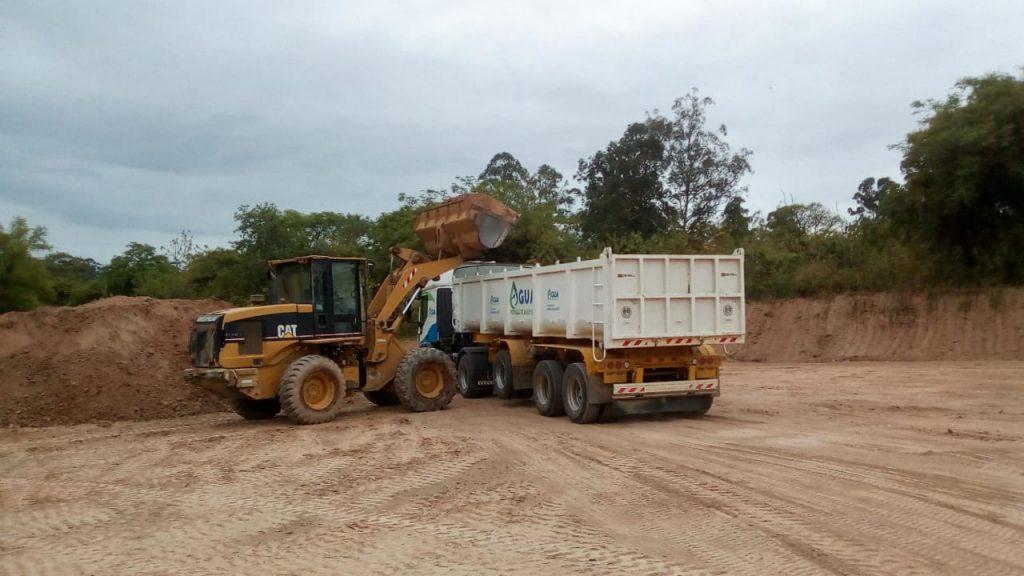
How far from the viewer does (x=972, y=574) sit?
543cm

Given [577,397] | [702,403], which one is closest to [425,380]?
[577,397]

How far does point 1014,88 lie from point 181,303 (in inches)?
842

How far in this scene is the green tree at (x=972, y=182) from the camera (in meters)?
20.7

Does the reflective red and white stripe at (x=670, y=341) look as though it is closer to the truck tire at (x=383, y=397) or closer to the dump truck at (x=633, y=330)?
the dump truck at (x=633, y=330)

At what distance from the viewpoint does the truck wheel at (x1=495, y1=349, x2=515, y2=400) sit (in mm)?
15680

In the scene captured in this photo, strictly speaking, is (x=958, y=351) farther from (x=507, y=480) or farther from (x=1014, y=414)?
(x=507, y=480)

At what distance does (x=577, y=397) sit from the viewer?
13008 mm

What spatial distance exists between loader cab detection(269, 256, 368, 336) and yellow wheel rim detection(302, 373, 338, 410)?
81 centimetres

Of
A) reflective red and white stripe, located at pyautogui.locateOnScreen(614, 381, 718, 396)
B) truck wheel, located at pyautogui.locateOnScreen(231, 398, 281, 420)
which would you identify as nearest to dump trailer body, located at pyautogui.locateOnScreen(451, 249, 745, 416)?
reflective red and white stripe, located at pyautogui.locateOnScreen(614, 381, 718, 396)

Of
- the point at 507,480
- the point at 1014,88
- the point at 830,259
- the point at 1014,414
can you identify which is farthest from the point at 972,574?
the point at 830,259

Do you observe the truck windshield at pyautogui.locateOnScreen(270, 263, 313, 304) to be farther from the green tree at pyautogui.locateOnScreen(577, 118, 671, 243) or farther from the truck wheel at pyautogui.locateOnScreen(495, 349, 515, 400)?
the green tree at pyautogui.locateOnScreen(577, 118, 671, 243)

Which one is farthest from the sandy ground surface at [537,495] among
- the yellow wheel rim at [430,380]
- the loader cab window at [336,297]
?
the loader cab window at [336,297]

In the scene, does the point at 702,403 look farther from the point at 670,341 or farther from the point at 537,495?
the point at 537,495

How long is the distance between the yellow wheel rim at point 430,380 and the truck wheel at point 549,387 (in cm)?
183
